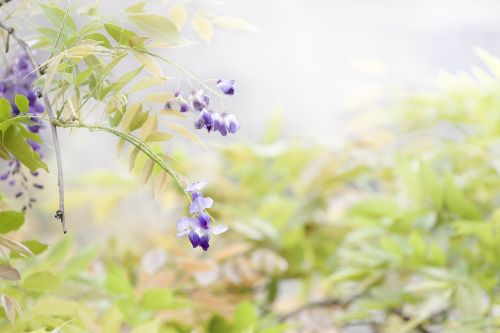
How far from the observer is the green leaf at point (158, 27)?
52 centimetres

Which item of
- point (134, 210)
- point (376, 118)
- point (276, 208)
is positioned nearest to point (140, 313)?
point (276, 208)

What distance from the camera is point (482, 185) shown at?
101 cm

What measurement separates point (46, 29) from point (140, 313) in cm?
38

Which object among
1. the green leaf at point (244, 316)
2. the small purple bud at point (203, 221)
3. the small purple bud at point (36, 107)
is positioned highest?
the small purple bud at point (203, 221)

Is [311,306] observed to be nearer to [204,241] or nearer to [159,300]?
[159,300]

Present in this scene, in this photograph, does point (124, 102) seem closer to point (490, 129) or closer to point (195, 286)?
point (195, 286)

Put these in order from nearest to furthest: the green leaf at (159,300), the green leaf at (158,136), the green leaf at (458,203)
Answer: the green leaf at (158,136) → the green leaf at (159,300) → the green leaf at (458,203)

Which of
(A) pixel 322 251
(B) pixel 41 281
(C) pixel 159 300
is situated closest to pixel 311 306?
(A) pixel 322 251

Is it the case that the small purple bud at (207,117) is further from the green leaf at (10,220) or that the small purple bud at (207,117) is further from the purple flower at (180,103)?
the green leaf at (10,220)

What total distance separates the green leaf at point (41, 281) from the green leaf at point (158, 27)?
8.7 inches

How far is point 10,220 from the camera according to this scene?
1.96 ft

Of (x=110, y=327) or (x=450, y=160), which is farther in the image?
(x=450, y=160)

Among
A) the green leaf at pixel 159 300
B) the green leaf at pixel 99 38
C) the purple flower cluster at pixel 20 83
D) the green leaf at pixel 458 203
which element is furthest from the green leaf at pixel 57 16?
the green leaf at pixel 458 203

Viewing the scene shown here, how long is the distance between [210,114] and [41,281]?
218 mm
